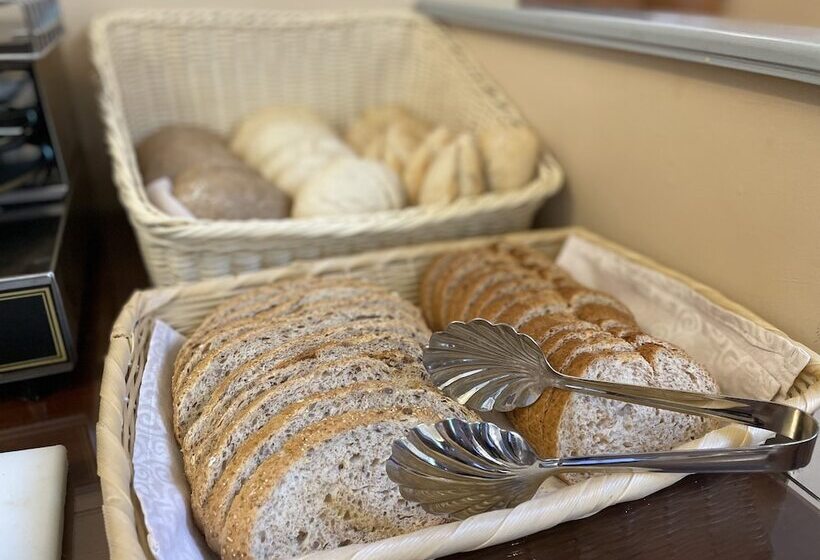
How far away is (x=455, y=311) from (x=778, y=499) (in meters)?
0.53

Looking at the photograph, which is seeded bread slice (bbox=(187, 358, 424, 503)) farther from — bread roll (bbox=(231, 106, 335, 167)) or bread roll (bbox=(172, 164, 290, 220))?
bread roll (bbox=(231, 106, 335, 167))

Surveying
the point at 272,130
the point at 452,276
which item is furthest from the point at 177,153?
the point at 452,276

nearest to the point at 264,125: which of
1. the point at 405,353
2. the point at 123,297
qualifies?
the point at 123,297

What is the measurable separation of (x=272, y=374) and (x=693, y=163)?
2.50 ft

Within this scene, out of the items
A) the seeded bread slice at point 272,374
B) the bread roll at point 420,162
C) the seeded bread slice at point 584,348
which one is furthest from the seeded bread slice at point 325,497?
the bread roll at point 420,162

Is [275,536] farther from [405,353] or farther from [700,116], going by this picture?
[700,116]

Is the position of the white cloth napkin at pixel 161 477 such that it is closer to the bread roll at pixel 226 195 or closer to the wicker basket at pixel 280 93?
the wicker basket at pixel 280 93

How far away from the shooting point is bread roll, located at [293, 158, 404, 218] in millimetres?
1234

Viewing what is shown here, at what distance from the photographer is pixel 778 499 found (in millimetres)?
731

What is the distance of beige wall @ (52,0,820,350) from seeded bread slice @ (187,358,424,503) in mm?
553

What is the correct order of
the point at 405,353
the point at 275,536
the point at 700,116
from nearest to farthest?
the point at 275,536
the point at 405,353
the point at 700,116

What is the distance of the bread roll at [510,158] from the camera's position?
1316mm

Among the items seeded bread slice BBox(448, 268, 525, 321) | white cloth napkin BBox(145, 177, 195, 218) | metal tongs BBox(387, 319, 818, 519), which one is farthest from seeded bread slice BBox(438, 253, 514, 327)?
white cloth napkin BBox(145, 177, 195, 218)

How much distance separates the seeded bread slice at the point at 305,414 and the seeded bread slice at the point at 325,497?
16mm
